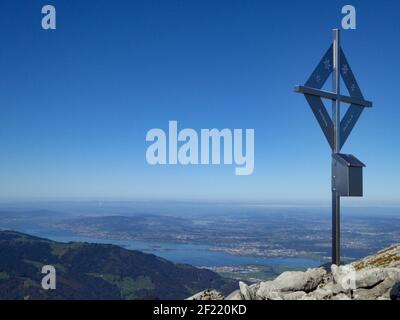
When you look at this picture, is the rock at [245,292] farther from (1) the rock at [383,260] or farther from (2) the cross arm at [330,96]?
(2) the cross arm at [330,96]

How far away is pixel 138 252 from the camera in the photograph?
158625mm

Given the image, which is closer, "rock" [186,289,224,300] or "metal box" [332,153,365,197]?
"rock" [186,289,224,300]

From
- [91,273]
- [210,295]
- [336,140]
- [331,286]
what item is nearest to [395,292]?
[331,286]

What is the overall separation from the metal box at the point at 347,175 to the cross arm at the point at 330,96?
6.74ft

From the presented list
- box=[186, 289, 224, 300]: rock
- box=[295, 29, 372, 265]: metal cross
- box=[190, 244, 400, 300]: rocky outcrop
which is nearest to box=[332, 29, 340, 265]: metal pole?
box=[295, 29, 372, 265]: metal cross

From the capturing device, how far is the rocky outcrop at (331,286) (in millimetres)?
10742

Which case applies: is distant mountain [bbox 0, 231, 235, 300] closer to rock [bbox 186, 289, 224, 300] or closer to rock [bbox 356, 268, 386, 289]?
rock [bbox 186, 289, 224, 300]

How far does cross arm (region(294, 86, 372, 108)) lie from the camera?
13.5m

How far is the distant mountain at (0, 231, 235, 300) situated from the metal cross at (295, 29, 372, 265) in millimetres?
79281
